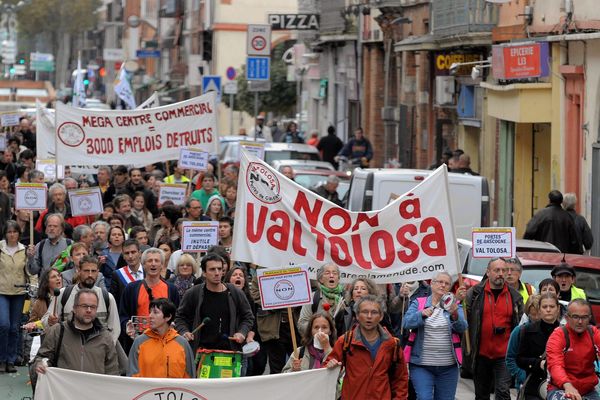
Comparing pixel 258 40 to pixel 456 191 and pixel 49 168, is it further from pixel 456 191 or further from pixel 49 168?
pixel 456 191

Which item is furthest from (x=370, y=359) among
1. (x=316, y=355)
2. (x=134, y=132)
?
(x=134, y=132)

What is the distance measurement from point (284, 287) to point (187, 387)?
219 cm

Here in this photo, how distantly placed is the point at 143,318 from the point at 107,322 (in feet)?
2.00

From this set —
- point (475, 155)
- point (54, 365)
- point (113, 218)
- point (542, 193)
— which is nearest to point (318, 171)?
point (542, 193)

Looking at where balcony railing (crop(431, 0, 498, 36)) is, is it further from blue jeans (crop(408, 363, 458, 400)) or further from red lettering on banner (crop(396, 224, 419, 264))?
blue jeans (crop(408, 363, 458, 400))

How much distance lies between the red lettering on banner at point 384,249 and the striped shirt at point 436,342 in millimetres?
1040

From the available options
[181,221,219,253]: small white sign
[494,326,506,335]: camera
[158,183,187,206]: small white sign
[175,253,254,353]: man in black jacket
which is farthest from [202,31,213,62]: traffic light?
[175,253,254,353]: man in black jacket

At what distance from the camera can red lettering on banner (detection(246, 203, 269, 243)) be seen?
13.2m

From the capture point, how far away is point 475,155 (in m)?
33.8

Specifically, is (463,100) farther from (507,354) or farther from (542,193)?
(507,354)

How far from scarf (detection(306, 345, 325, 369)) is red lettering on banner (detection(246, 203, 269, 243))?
201 centimetres

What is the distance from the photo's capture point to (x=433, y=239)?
13.1m

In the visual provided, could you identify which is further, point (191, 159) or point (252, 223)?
point (191, 159)

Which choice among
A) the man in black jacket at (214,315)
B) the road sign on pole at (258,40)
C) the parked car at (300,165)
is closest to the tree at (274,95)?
the road sign on pole at (258,40)
